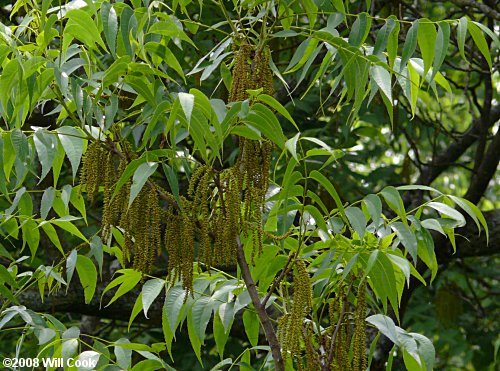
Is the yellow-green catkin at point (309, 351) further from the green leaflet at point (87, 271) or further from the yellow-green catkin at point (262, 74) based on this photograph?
the green leaflet at point (87, 271)

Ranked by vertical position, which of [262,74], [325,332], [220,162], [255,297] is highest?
[262,74]

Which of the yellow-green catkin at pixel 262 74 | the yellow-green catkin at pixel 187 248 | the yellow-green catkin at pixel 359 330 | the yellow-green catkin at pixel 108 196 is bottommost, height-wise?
the yellow-green catkin at pixel 359 330

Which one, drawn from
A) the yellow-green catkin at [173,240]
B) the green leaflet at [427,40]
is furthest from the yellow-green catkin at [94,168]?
the green leaflet at [427,40]

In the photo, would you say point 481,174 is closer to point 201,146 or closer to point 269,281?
point 269,281

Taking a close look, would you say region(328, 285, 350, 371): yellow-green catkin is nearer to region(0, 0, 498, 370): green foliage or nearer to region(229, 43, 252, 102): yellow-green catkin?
region(0, 0, 498, 370): green foliage

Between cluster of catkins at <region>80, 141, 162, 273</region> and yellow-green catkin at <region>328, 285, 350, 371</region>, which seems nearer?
cluster of catkins at <region>80, 141, 162, 273</region>

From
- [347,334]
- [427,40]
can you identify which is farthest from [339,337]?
[427,40]

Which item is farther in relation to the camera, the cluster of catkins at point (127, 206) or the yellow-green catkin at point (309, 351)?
the yellow-green catkin at point (309, 351)

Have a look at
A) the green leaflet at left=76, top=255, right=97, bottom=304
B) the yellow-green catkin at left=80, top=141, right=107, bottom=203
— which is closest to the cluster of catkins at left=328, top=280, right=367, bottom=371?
the yellow-green catkin at left=80, top=141, right=107, bottom=203

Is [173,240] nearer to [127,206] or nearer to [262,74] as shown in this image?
[127,206]

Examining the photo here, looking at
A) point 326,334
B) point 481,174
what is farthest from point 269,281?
point 481,174

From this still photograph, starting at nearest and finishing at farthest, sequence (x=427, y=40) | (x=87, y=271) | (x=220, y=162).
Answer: (x=220, y=162), (x=427, y=40), (x=87, y=271)

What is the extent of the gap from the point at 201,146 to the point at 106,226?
29 centimetres

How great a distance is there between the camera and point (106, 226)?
68.1 inches
